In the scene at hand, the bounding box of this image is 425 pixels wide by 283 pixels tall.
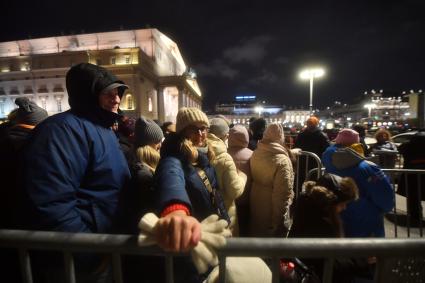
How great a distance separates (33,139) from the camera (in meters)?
1.47

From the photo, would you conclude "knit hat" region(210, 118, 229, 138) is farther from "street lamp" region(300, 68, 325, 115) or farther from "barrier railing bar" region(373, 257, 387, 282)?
"street lamp" region(300, 68, 325, 115)

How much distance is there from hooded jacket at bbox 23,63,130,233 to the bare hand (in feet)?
2.04

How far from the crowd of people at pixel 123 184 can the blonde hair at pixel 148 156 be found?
12 mm

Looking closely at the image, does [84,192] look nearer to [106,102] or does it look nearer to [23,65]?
[106,102]

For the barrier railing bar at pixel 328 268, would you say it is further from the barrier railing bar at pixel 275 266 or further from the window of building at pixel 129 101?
the window of building at pixel 129 101

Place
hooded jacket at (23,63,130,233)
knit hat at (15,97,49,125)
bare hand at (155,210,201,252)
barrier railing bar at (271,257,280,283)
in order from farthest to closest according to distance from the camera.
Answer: knit hat at (15,97,49,125)
hooded jacket at (23,63,130,233)
barrier railing bar at (271,257,280,283)
bare hand at (155,210,201,252)

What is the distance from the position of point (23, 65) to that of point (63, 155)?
206 ft

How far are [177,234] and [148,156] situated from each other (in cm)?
202

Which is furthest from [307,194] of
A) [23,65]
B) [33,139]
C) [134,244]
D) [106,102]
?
[23,65]

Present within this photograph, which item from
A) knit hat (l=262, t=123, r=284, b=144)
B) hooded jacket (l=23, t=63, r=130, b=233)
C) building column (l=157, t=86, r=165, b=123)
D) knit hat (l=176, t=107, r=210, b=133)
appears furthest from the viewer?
building column (l=157, t=86, r=165, b=123)

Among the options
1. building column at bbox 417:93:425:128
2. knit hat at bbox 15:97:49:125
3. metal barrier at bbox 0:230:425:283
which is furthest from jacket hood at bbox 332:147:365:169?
building column at bbox 417:93:425:128

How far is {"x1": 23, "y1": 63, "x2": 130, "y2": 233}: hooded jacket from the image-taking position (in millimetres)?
1385

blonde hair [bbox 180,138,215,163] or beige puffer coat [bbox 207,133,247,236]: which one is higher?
blonde hair [bbox 180,138,215,163]

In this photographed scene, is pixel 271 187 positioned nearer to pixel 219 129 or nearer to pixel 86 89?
pixel 219 129
